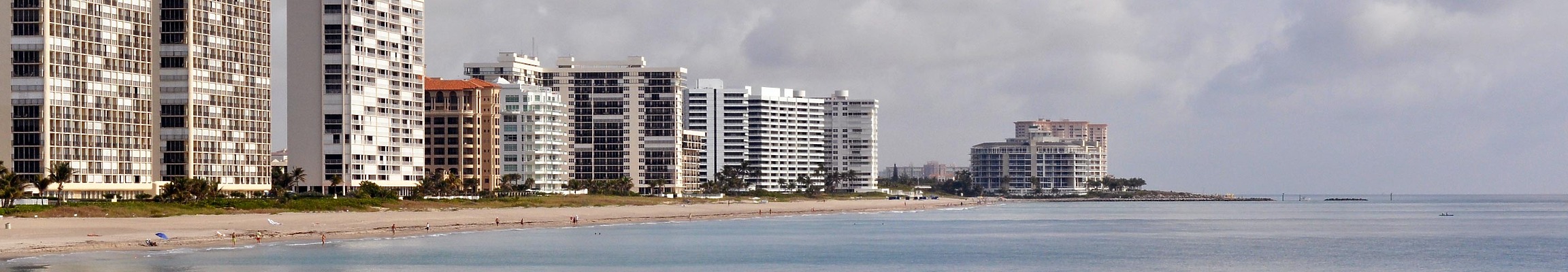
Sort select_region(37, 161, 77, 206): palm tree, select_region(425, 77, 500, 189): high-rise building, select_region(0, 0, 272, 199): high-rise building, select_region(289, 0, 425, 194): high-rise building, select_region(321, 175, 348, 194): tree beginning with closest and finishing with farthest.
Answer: select_region(37, 161, 77, 206): palm tree
select_region(0, 0, 272, 199): high-rise building
select_region(321, 175, 348, 194): tree
select_region(289, 0, 425, 194): high-rise building
select_region(425, 77, 500, 189): high-rise building

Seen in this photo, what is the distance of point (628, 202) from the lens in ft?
616

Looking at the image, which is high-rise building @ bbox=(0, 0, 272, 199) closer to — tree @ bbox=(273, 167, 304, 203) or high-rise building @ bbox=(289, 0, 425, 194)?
tree @ bbox=(273, 167, 304, 203)

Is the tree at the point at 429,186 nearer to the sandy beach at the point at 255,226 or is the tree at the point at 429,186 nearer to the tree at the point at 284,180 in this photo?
the tree at the point at 284,180

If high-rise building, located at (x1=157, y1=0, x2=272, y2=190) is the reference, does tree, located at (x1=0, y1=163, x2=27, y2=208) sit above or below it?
below

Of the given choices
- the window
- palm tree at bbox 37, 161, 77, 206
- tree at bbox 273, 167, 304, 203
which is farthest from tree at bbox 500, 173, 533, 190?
palm tree at bbox 37, 161, 77, 206

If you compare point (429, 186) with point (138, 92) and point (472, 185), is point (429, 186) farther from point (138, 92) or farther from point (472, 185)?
point (138, 92)

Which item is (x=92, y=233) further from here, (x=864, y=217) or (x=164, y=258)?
(x=864, y=217)

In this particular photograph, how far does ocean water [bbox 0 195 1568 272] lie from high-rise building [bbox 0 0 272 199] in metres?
38.2

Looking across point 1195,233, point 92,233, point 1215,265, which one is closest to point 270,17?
point 92,233

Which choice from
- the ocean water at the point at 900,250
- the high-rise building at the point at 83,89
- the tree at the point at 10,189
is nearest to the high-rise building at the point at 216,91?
the high-rise building at the point at 83,89

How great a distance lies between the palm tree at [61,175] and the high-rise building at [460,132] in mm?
60929

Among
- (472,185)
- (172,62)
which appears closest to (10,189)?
(172,62)

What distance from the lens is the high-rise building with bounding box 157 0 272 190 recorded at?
452 feet

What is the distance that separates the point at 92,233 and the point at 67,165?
47.6 m
